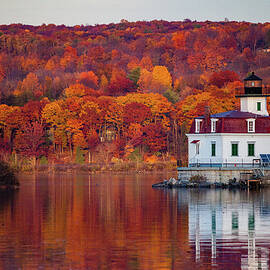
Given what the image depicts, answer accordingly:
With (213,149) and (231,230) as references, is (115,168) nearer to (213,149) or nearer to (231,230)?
→ (213,149)

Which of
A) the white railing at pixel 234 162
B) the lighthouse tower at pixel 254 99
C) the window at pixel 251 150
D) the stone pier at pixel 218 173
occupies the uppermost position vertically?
the lighthouse tower at pixel 254 99

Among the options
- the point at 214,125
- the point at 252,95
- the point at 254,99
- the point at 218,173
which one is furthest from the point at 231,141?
the point at 254,99

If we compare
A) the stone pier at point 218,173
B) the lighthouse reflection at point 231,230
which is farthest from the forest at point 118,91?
the lighthouse reflection at point 231,230

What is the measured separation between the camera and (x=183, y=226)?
27.2 m

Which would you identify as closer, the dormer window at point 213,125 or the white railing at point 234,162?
the white railing at point 234,162

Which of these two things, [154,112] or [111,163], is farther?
[154,112]

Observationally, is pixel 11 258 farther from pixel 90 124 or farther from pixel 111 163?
pixel 90 124

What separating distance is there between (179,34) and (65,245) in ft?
564

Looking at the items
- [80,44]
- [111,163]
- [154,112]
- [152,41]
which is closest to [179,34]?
[152,41]

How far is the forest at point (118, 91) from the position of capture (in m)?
90.6

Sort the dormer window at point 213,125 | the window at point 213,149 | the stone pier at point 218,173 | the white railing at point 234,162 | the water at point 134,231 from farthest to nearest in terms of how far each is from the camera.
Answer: the dormer window at point 213,125, the window at point 213,149, the white railing at point 234,162, the stone pier at point 218,173, the water at point 134,231

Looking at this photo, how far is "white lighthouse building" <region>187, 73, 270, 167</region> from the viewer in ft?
173

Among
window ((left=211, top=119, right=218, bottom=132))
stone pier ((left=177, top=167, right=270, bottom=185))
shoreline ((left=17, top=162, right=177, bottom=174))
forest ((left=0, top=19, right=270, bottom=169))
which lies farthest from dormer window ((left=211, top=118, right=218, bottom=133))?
shoreline ((left=17, top=162, right=177, bottom=174))

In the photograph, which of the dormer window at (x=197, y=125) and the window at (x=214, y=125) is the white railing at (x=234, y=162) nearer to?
the window at (x=214, y=125)
